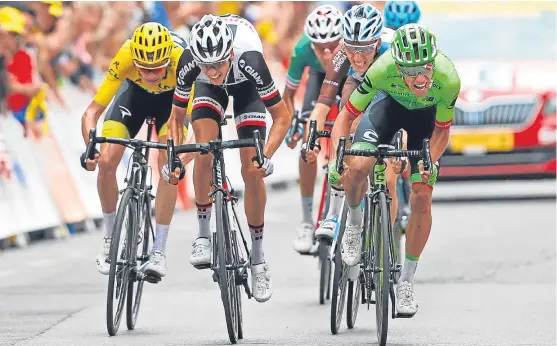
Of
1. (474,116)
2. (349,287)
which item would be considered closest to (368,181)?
(349,287)

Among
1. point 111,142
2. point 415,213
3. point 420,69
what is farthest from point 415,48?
point 111,142

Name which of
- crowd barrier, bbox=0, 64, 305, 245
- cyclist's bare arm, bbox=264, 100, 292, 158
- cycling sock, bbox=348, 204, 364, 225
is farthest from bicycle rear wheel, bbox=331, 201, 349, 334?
crowd barrier, bbox=0, 64, 305, 245

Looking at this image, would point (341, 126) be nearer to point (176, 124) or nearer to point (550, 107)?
point (176, 124)

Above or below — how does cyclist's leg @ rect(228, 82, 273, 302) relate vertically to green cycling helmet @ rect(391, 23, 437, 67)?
below

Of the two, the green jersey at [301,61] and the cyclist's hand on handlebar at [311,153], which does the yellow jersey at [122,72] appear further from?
the green jersey at [301,61]

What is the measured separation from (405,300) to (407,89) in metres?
1.31

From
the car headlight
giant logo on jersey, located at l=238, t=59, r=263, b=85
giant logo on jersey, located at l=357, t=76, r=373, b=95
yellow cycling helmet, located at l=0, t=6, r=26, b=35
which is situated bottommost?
the car headlight

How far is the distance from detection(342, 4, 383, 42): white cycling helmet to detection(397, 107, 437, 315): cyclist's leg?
2.29 ft

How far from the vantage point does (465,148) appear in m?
20.0

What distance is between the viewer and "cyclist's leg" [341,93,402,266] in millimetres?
9508

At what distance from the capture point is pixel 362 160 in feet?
31.1

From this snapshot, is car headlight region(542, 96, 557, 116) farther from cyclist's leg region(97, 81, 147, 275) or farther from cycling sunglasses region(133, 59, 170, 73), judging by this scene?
cycling sunglasses region(133, 59, 170, 73)

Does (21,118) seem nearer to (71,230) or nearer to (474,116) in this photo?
(71,230)

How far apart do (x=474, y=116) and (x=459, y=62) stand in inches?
33.0
